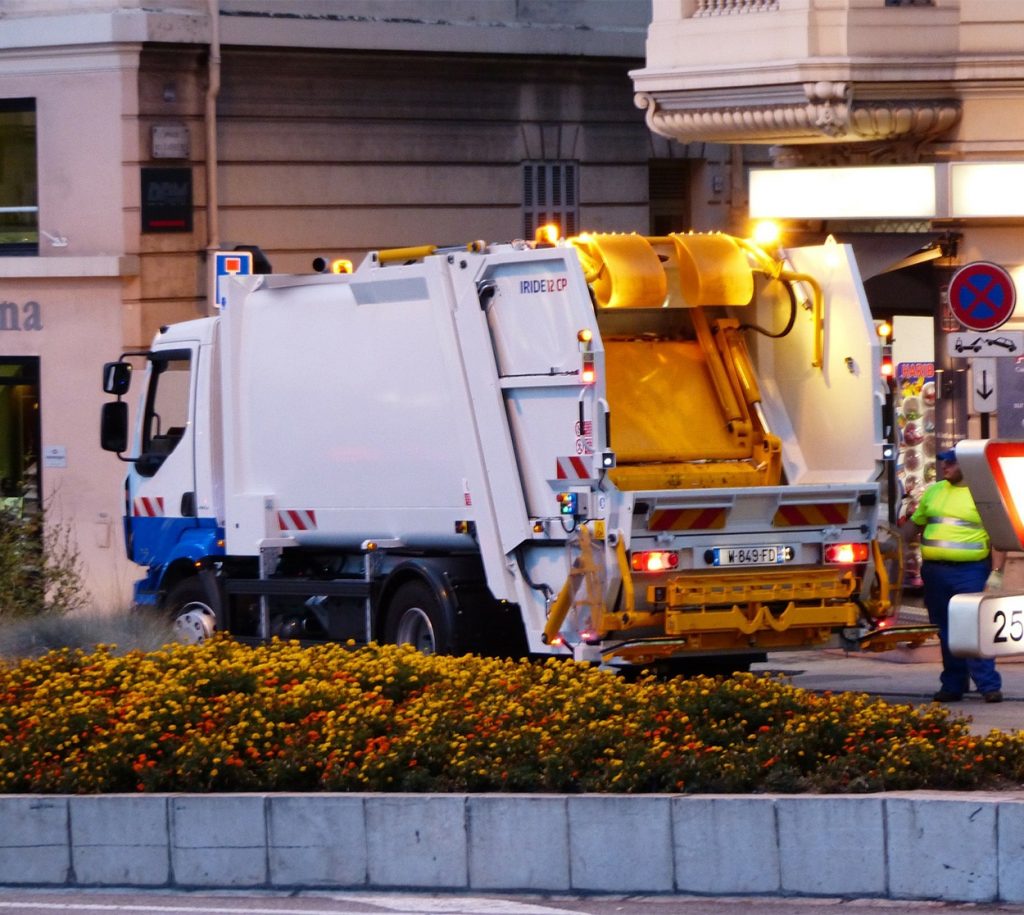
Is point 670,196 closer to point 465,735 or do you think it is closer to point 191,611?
point 191,611

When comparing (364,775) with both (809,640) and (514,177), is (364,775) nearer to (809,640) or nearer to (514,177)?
(809,640)

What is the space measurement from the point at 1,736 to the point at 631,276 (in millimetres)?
4846

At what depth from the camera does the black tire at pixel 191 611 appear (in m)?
16.3

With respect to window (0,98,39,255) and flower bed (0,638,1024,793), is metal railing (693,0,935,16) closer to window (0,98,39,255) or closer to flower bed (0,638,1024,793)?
window (0,98,39,255)

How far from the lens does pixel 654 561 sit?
13203 millimetres

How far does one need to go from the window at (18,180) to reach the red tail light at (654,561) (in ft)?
40.9

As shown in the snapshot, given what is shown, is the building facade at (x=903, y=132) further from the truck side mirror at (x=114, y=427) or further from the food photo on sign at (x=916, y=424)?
the truck side mirror at (x=114, y=427)

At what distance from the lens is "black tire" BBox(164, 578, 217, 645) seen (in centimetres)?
1634

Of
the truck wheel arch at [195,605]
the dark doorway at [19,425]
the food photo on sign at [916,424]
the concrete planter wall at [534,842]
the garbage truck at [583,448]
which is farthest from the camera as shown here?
the dark doorway at [19,425]

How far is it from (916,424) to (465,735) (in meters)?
10.3

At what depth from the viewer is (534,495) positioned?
44.8ft

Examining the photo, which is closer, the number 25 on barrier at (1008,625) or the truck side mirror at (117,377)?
the number 25 on barrier at (1008,625)

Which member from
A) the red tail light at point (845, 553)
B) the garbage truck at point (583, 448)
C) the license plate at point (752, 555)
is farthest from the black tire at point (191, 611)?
the red tail light at point (845, 553)

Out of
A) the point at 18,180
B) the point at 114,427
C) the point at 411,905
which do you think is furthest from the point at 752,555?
the point at 18,180
